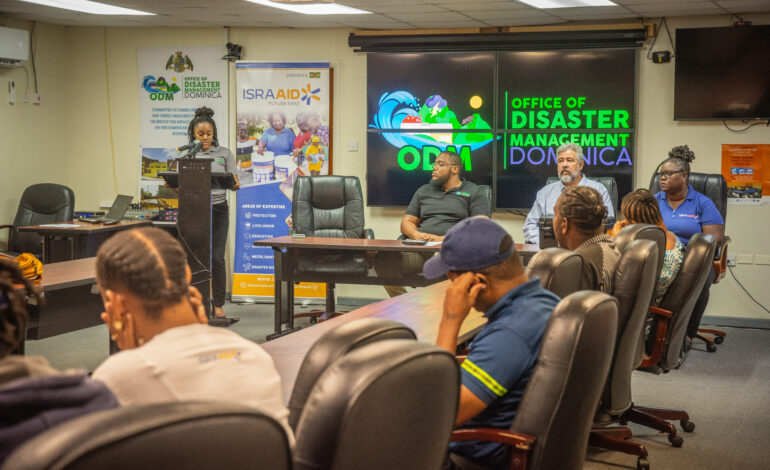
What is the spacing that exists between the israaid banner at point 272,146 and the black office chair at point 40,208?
1.50m

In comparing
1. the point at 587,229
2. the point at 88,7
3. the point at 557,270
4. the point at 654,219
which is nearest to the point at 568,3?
the point at 654,219

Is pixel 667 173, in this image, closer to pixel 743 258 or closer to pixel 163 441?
pixel 743 258

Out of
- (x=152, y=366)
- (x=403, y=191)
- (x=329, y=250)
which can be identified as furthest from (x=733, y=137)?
(x=152, y=366)

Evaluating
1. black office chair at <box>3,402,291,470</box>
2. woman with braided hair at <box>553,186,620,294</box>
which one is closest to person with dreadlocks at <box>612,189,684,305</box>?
woman with braided hair at <box>553,186,620,294</box>

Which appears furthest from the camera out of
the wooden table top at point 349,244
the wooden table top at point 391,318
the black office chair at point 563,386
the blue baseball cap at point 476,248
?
the wooden table top at point 349,244

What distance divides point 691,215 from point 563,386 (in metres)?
4.51

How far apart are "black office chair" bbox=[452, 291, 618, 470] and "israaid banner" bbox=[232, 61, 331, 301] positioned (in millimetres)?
5772

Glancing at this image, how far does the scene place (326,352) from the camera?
1.38m

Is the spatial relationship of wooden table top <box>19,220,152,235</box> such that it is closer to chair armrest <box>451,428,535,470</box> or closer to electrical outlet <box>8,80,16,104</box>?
electrical outlet <box>8,80,16,104</box>

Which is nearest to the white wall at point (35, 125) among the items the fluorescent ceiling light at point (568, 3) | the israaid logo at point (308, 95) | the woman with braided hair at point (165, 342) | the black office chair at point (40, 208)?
the black office chair at point (40, 208)

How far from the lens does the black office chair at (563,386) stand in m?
1.80

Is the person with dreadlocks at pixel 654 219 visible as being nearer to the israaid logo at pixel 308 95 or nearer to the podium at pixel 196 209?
the podium at pixel 196 209

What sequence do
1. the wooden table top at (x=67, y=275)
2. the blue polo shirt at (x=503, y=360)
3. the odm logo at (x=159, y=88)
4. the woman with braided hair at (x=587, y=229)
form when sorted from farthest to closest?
the odm logo at (x=159, y=88) → the wooden table top at (x=67, y=275) → the woman with braided hair at (x=587, y=229) → the blue polo shirt at (x=503, y=360)

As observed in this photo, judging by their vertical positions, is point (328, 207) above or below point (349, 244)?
above
